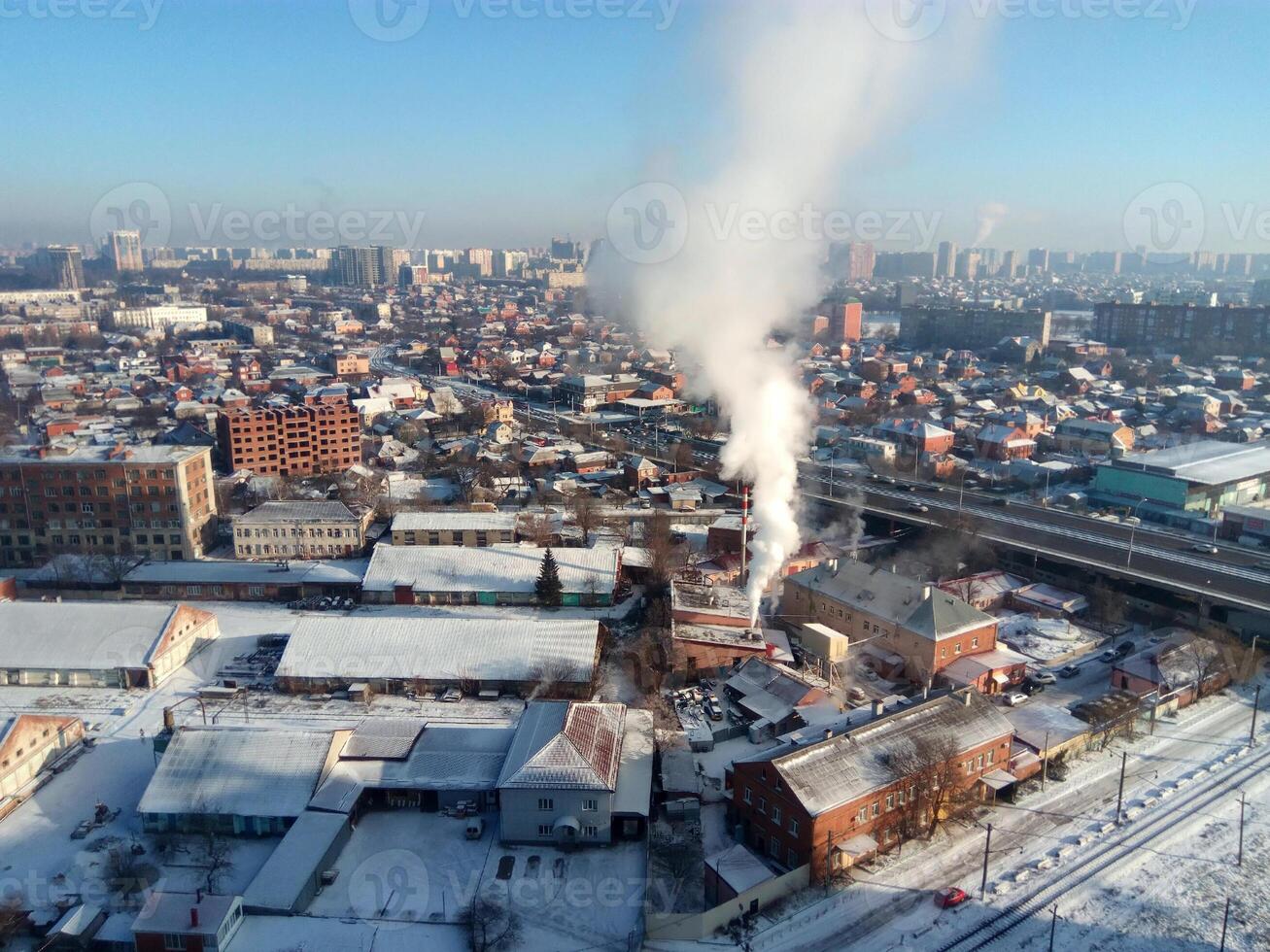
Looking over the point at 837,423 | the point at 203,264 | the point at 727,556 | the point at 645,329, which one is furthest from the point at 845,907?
the point at 203,264

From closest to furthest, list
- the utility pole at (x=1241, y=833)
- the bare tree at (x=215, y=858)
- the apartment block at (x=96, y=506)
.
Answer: the bare tree at (x=215, y=858)
the utility pole at (x=1241, y=833)
the apartment block at (x=96, y=506)

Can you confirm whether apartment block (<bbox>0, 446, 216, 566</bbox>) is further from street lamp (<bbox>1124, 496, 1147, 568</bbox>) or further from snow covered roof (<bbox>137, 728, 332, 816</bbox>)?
street lamp (<bbox>1124, 496, 1147, 568</bbox>)

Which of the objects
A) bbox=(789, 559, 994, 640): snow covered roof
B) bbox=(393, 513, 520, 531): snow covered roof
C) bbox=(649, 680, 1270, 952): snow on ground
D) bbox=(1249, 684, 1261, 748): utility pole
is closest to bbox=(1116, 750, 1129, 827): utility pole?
bbox=(649, 680, 1270, 952): snow on ground

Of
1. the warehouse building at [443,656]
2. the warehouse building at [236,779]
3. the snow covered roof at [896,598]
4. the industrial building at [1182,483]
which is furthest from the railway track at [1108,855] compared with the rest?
the industrial building at [1182,483]

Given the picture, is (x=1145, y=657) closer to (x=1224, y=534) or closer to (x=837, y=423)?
(x=1224, y=534)

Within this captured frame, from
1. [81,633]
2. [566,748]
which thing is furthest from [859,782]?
[81,633]

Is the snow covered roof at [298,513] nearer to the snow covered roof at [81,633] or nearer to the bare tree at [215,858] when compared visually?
the snow covered roof at [81,633]
